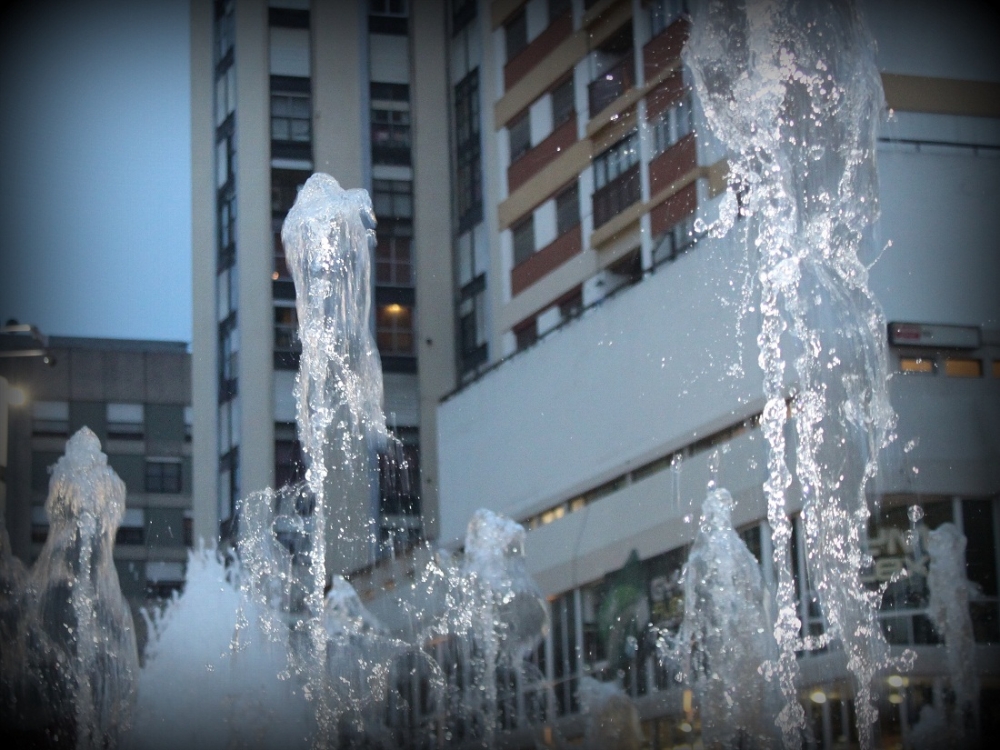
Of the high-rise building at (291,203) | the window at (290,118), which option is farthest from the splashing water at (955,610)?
the window at (290,118)

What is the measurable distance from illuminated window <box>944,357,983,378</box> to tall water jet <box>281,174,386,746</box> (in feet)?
23.8

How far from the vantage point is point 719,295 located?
2058 centimetres

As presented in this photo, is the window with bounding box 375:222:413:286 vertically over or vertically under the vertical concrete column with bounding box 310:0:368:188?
under

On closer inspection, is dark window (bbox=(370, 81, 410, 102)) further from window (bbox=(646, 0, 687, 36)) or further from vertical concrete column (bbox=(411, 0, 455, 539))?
window (bbox=(646, 0, 687, 36))

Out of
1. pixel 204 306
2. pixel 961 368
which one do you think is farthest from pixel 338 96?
pixel 961 368

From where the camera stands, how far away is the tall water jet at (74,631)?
2091 cm

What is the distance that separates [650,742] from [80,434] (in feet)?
49.4

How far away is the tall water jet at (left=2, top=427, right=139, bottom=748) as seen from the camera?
2091 cm

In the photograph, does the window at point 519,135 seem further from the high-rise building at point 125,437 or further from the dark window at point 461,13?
the high-rise building at point 125,437

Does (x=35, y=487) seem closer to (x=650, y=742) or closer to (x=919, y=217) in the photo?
(x=650, y=742)

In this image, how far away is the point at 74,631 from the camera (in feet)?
78.0

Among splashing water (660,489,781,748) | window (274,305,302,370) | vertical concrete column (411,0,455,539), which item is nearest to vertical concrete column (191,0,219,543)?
window (274,305,302,370)

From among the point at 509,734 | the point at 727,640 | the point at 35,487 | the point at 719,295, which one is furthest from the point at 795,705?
the point at 35,487

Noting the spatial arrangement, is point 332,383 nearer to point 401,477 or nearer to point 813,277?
point 813,277
